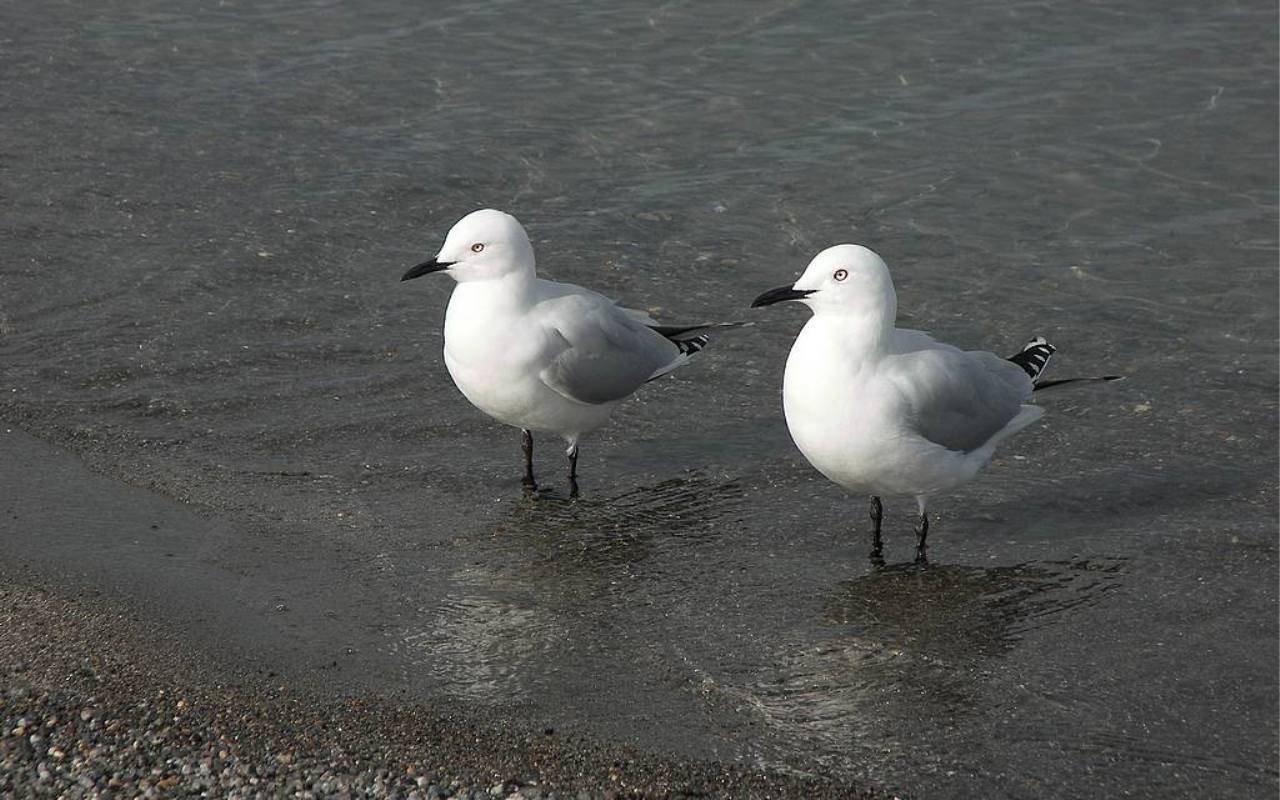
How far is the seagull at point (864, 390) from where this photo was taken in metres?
7.11

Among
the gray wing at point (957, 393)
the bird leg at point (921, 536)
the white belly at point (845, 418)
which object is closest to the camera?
the white belly at point (845, 418)

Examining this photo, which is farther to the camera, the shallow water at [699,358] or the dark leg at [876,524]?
the dark leg at [876,524]

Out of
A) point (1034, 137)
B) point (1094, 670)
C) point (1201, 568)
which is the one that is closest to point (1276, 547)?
point (1201, 568)

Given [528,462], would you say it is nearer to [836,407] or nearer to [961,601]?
[836,407]

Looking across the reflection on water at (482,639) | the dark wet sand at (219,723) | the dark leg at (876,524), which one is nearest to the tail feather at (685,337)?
the dark leg at (876,524)

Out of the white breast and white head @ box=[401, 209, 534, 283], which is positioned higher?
white head @ box=[401, 209, 534, 283]

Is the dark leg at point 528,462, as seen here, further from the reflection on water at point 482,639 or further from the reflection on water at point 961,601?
the reflection on water at point 961,601

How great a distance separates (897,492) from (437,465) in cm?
244

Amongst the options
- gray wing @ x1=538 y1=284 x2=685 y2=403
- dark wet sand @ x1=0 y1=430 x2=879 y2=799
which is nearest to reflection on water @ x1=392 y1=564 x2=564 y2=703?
dark wet sand @ x1=0 y1=430 x2=879 y2=799

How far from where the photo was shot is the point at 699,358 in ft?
32.8

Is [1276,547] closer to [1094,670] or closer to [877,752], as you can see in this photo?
[1094,670]

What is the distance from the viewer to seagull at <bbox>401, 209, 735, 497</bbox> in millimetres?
7906

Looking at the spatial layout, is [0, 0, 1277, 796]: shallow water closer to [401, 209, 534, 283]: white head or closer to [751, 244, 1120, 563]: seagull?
[751, 244, 1120, 563]: seagull

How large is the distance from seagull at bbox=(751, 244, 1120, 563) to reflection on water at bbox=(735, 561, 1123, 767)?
0.49m
